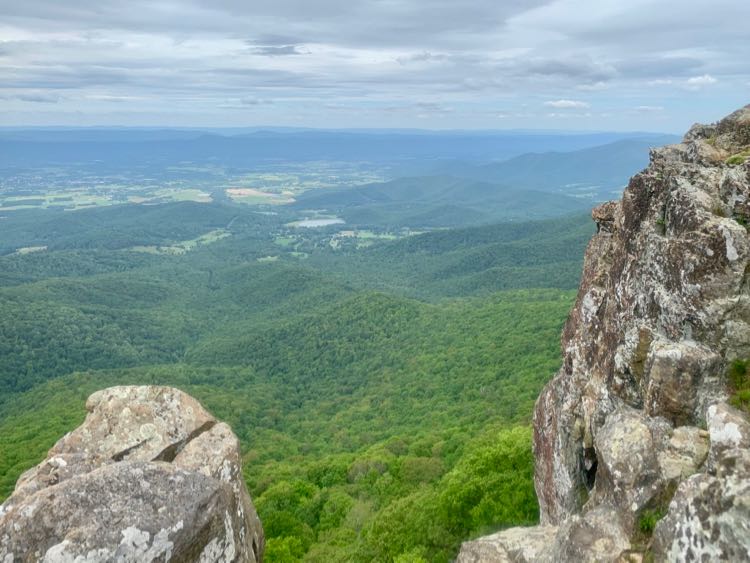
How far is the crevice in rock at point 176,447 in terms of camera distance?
19.1 metres

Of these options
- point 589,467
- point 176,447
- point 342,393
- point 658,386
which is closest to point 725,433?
point 658,386

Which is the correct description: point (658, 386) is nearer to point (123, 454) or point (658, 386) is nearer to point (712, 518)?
point (712, 518)

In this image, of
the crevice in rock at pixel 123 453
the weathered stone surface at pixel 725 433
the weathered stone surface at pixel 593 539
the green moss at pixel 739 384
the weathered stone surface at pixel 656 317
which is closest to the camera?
the weathered stone surface at pixel 725 433

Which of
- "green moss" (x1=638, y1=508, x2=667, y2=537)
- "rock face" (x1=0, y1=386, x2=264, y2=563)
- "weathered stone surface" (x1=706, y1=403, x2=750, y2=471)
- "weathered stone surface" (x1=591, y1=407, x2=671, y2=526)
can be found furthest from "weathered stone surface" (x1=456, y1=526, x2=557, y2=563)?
"rock face" (x1=0, y1=386, x2=264, y2=563)

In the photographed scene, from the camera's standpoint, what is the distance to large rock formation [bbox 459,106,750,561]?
1102 centimetres

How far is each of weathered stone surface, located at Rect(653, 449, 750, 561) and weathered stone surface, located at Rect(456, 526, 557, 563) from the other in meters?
4.14

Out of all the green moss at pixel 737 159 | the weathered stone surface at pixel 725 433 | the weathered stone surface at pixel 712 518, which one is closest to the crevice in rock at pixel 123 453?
the weathered stone surface at pixel 712 518

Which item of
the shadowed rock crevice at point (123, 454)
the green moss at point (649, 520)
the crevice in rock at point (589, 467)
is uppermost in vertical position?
the green moss at point (649, 520)

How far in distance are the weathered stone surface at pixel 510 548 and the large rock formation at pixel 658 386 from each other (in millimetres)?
65

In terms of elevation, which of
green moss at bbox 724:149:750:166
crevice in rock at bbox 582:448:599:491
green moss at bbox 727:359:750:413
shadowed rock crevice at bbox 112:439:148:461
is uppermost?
green moss at bbox 724:149:750:166

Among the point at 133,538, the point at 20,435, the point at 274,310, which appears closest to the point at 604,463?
the point at 133,538

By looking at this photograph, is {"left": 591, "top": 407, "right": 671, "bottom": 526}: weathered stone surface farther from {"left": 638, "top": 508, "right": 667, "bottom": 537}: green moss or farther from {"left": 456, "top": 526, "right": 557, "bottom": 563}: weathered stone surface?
{"left": 456, "top": 526, "right": 557, "bottom": 563}: weathered stone surface

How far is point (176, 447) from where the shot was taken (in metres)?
19.3

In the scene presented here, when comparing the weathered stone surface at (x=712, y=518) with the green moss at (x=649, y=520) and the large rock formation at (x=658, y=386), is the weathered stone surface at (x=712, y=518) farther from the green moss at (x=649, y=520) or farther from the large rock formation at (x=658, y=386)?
the green moss at (x=649, y=520)
